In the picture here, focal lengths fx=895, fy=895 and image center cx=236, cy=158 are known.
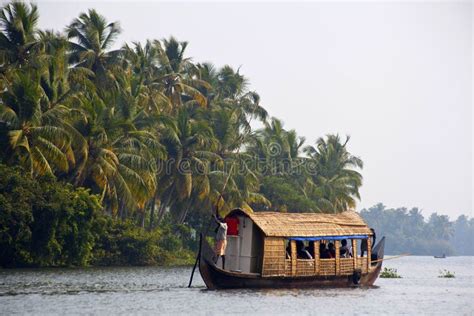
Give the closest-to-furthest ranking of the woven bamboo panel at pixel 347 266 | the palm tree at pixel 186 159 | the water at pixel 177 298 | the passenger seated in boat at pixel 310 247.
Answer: the water at pixel 177 298
the passenger seated in boat at pixel 310 247
the woven bamboo panel at pixel 347 266
the palm tree at pixel 186 159

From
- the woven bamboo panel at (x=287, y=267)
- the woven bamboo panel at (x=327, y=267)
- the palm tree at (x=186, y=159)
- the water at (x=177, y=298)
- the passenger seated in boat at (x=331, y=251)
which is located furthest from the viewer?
the palm tree at (x=186, y=159)

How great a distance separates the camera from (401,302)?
83.4ft

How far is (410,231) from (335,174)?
77.1m

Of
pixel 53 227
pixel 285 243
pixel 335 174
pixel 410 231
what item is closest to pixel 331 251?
pixel 285 243

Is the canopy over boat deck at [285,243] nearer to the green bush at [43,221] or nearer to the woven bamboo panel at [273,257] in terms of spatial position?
the woven bamboo panel at [273,257]

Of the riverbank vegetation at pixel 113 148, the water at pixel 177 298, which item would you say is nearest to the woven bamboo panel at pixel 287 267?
the water at pixel 177 298

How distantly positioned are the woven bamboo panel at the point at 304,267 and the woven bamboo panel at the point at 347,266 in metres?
1.30

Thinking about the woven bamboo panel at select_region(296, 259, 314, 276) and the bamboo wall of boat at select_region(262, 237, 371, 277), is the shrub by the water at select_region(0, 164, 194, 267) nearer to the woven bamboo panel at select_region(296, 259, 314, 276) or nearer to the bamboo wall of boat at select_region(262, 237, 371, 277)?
the bamboo wall of boat at select_region(262, 237, 371, 277)

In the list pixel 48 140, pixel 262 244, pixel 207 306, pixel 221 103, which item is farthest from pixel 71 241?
pixel 221 103

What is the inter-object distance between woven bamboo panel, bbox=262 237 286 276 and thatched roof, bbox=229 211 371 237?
0.80 feet

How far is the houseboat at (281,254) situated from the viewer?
2462cm

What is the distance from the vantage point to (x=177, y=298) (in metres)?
23.5

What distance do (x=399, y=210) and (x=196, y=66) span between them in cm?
9216

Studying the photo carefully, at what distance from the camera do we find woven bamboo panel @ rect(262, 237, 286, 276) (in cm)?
2483
